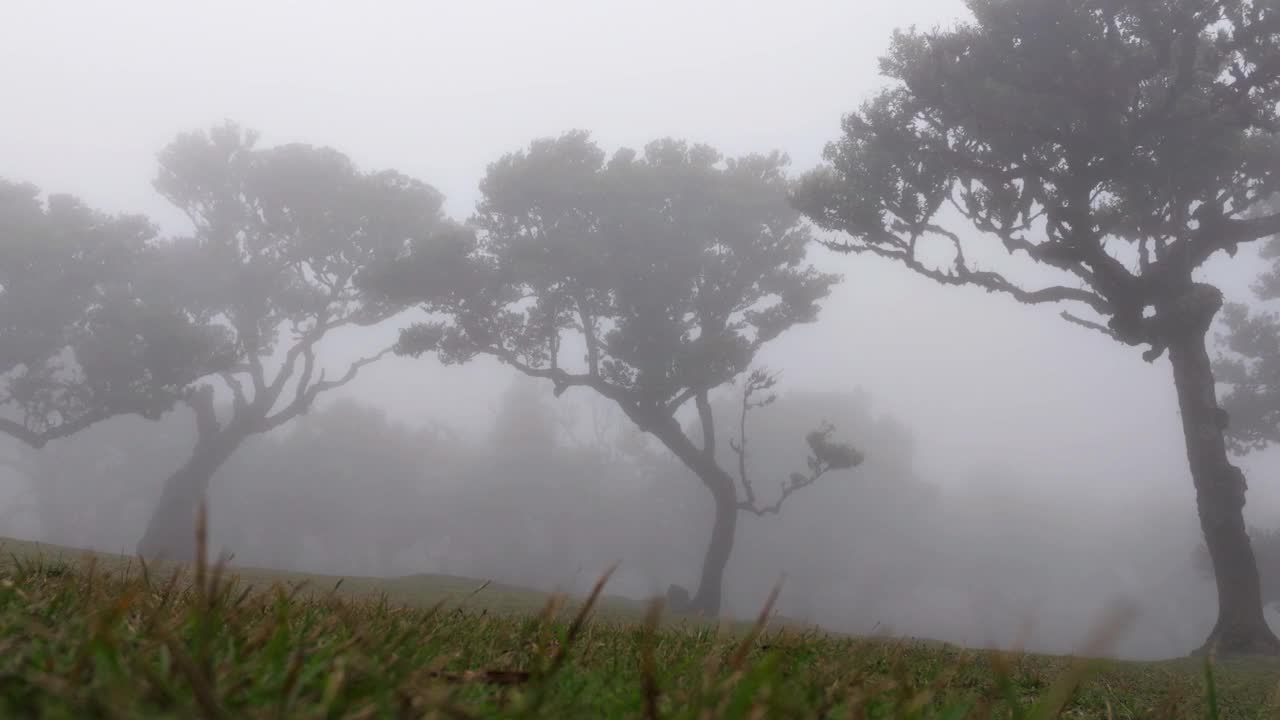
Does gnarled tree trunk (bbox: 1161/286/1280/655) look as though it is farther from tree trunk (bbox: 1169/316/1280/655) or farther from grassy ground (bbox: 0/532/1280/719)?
grassy ground (bbox: 0/532/1280/719)

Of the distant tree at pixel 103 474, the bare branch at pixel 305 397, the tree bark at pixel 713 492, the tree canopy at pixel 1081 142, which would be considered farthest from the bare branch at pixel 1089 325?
the distant tree at pixel 103 474

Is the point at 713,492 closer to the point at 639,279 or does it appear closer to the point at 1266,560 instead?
the point at 639,279

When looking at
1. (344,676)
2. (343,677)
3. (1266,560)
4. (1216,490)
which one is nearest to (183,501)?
(1216,490)

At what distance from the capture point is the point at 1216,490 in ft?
54.3

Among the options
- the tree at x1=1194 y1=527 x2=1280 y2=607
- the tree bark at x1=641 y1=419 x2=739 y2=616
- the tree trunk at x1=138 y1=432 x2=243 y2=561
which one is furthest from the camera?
the tree at x1=1194 y1=527 x2=1280 y2=607

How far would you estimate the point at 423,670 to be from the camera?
1.54 m

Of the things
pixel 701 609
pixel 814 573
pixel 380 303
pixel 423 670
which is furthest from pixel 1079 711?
pixel 814 573

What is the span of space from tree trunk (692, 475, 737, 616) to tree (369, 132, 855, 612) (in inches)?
1.9

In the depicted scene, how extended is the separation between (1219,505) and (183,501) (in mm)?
31883

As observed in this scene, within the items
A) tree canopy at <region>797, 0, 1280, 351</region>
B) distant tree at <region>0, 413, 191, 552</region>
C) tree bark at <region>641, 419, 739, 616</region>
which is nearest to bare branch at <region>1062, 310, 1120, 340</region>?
tree canopy at <region>797, 0, 1280, 351</region>

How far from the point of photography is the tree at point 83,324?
90.8 ft

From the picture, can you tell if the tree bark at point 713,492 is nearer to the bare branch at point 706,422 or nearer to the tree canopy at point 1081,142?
the bare branch at point 706,422

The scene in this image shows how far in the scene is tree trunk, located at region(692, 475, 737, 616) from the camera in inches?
945

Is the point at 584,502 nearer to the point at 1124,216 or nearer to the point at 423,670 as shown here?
the point at 1124,216
